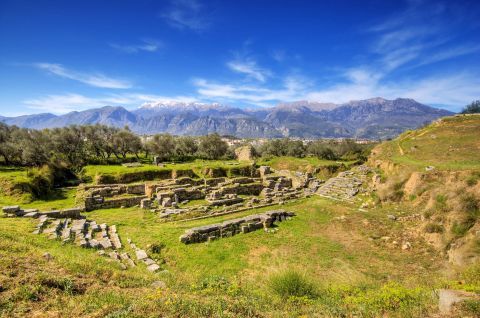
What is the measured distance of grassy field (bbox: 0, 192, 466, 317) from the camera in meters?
6.90

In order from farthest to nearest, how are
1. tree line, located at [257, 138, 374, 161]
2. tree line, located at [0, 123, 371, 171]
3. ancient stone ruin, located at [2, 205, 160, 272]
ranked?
tree line, located at [257, 138, 374, 161], tree line, located at [0, 123, 371, 171], ancient stone ruin, located at [2, 205, 160, 272]

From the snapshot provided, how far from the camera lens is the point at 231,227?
1911 centimetres

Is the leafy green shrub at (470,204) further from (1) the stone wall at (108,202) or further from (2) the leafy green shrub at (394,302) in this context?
(1) the stone wall at (108,202)

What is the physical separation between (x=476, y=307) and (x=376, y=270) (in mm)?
8066

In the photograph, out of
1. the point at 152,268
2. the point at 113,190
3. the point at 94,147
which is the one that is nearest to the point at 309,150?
the point at 94,147

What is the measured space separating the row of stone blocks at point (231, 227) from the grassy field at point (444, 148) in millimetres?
16708

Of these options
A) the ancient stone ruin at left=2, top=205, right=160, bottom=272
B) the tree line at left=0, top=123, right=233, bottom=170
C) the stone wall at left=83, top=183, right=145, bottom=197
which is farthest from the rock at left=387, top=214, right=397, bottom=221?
the tree line at left=0, top=123, right=233, bottom=170

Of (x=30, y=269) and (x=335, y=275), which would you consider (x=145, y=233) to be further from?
(x=335, y=275)

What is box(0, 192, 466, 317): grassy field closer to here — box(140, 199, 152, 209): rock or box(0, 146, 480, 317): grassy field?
box(0, 146, 480, 317): grassy field

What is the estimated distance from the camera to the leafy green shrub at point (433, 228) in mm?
16594

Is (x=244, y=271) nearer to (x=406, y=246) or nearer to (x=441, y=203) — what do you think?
(x=406, y=246)

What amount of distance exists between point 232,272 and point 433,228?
13.9m

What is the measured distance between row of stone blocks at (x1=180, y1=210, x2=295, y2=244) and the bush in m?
9.33

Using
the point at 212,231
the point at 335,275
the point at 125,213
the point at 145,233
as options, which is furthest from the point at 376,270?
the point at 125,213
